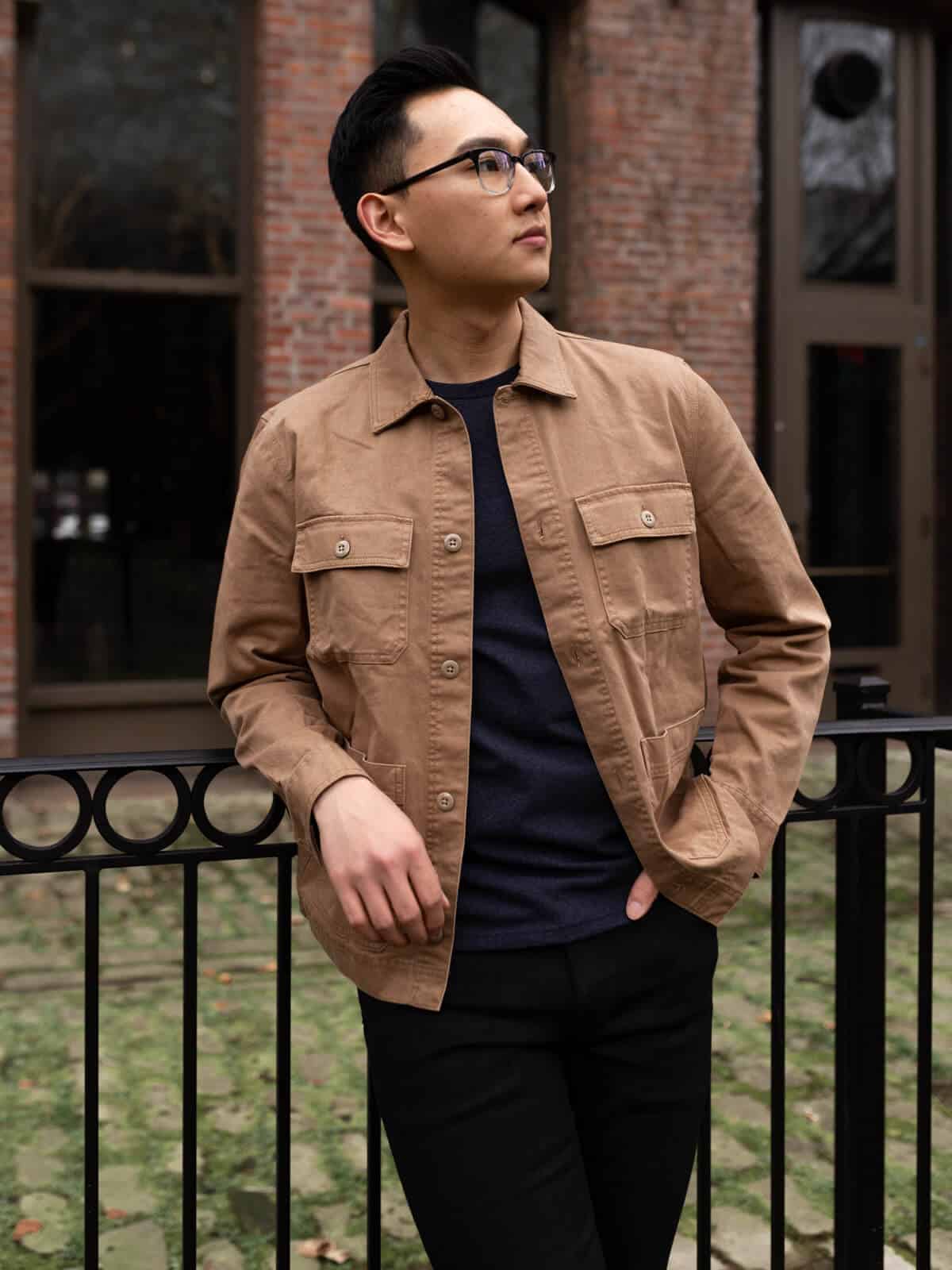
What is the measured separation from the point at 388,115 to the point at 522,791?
93 cm

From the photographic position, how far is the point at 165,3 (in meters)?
9.95

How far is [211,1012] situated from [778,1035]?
3199 mm

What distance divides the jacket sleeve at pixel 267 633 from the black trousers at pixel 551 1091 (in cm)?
31

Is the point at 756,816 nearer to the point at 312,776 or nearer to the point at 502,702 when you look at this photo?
the point at 502,702

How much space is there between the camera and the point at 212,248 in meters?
10.0

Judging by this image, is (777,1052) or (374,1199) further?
(777,1052)

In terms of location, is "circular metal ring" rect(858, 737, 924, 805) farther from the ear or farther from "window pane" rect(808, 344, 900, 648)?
"window pane" rect(808, 344, 900, 648)

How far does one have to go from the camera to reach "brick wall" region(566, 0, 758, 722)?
10203 mm

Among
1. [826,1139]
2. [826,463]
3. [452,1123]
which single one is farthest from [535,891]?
[826,463]

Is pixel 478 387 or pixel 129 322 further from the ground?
pixel 129 322

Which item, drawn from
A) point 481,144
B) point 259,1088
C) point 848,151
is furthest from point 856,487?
point 481,144

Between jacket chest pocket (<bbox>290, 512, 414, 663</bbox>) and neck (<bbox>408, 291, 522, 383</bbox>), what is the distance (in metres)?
0.25

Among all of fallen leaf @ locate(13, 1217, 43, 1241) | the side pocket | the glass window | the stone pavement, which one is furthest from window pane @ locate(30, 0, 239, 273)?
the side pocket

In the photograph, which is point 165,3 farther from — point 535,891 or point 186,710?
point 535,891
